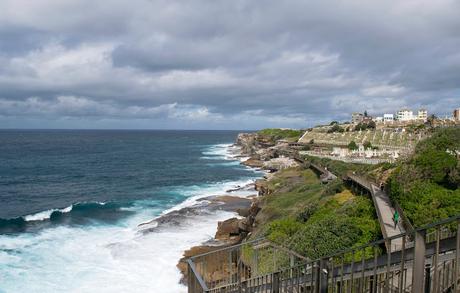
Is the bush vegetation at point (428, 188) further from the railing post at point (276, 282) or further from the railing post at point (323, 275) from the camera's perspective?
the railing post at point (323, 275)

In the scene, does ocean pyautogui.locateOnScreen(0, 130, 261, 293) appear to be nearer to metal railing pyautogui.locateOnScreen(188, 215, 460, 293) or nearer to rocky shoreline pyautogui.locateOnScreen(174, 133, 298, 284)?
rocky shoreline pyautogui.locateOnScreen(174, 133, 298, 284)

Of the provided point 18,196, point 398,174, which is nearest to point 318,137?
point 18,196

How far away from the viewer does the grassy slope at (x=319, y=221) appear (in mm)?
15547

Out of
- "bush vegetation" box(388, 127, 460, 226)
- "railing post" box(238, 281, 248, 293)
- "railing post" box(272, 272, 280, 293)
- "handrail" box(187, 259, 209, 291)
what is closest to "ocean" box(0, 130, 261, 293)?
"bush vegetation" box(388, 127, 460, 226)

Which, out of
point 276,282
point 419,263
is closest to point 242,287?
point 276,282

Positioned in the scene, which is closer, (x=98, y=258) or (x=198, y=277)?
(x=198, y=277)

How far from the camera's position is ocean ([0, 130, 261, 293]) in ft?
69.3

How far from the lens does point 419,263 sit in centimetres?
360

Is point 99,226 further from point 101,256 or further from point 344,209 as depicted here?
point 344,209

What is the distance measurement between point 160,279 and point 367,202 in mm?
11466

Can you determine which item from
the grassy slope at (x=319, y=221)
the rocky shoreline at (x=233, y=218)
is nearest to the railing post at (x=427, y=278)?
the grassy slope at (x=319, y=221)

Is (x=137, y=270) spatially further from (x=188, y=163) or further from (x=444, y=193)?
(x=188, y=163)

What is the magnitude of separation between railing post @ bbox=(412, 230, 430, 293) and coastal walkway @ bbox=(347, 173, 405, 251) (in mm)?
7677

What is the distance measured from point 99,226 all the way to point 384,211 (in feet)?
76.1
